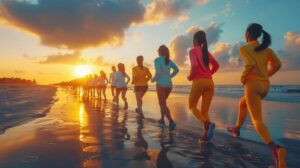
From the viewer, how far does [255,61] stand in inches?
156

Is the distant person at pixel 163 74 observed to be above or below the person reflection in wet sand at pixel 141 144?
above

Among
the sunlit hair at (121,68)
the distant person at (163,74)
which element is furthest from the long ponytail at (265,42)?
the sunlit hair at (121,68)

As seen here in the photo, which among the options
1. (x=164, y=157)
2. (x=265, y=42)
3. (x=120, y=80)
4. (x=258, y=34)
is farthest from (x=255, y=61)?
(x=120, y=80)

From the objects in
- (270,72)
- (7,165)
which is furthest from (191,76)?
(7,165)

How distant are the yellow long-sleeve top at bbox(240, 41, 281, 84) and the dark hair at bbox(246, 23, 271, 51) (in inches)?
3.1

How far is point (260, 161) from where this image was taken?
12.4 feet

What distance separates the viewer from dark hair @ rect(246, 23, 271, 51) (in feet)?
13.1

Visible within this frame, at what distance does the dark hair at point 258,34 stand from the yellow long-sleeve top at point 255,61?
79mm

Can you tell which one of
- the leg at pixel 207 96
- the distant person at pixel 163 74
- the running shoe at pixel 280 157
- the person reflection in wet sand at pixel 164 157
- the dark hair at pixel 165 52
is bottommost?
the person reflection in wet sand at pixel 164 157

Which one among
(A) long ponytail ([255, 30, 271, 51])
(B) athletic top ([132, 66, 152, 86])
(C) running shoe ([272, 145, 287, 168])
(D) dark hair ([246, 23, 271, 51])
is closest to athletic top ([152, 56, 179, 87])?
(B) athletic top ([132, 66, 152, 86])

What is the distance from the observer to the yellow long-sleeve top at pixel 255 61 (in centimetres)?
395

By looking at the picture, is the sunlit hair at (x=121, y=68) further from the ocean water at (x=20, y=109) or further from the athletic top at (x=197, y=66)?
the athletic top at (x=197, y=66)

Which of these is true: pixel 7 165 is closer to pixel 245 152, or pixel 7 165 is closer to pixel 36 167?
pixel 36 167

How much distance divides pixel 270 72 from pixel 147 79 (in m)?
5.69
